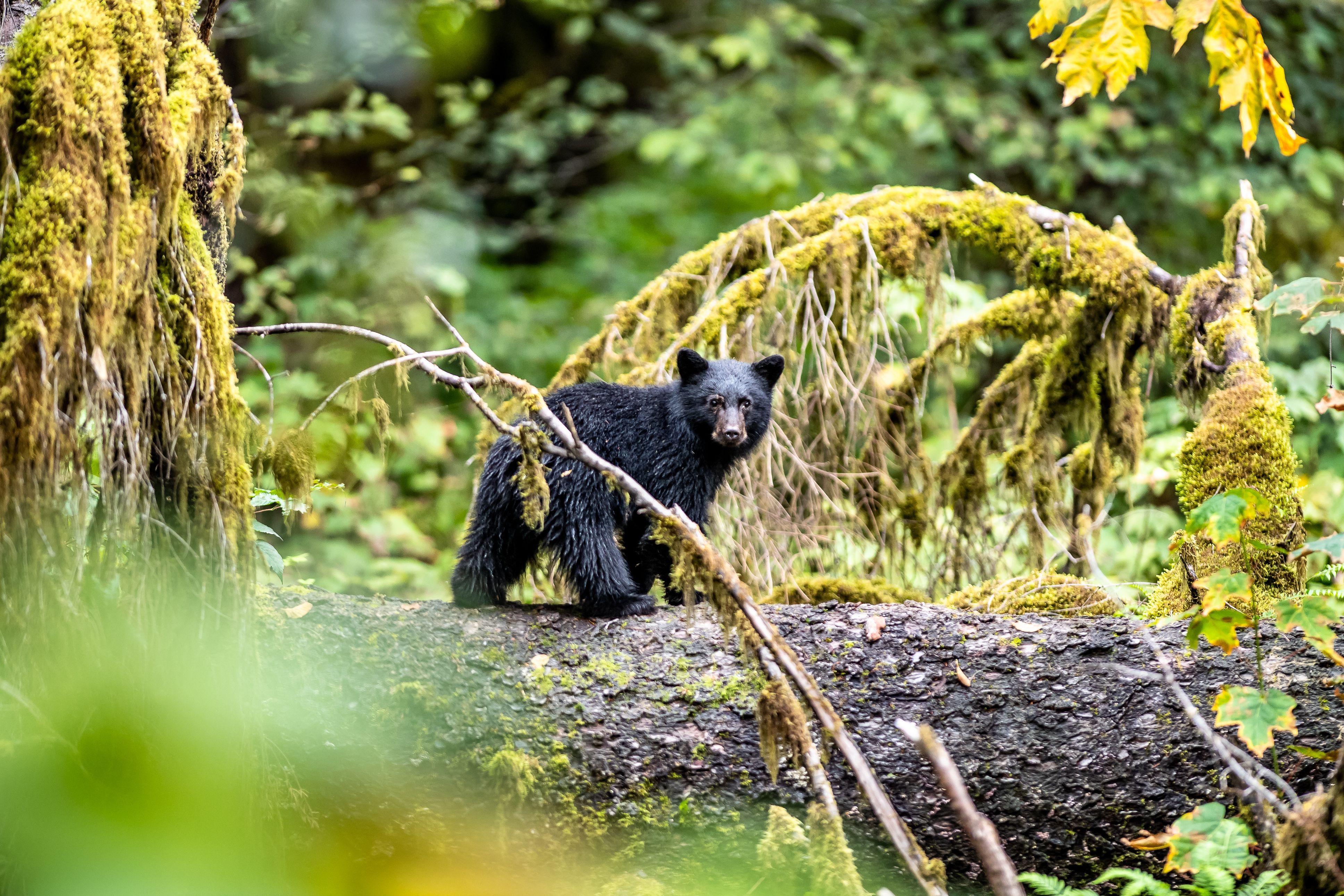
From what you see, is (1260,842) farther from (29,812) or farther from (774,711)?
(29,812)

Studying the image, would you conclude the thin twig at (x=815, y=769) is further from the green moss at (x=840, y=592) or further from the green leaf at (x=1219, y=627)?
the green moss at (x=840, y=592)

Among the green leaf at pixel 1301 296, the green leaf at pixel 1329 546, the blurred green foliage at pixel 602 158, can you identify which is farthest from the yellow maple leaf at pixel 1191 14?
the blurred green foliage at pixel 602 158

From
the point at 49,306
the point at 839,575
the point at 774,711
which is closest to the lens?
the point at 49,306

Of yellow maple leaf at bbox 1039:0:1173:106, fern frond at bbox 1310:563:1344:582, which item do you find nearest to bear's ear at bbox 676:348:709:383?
yellow maple leaf at bbox 1039:0:1173:106

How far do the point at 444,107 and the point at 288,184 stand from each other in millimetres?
3348

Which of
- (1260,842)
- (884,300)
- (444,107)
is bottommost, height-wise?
(1260,842)

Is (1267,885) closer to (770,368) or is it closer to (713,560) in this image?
(713,560)

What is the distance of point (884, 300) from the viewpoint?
15.4ft

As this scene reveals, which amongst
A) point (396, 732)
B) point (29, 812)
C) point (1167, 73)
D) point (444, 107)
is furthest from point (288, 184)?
point (1167, 73)

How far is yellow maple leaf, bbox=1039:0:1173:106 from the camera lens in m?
3.06

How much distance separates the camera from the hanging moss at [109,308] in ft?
7.32

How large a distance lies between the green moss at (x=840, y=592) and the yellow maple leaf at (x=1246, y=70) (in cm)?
231

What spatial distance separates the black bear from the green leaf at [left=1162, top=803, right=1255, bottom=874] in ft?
6.20

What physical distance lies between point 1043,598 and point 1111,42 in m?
2.17
